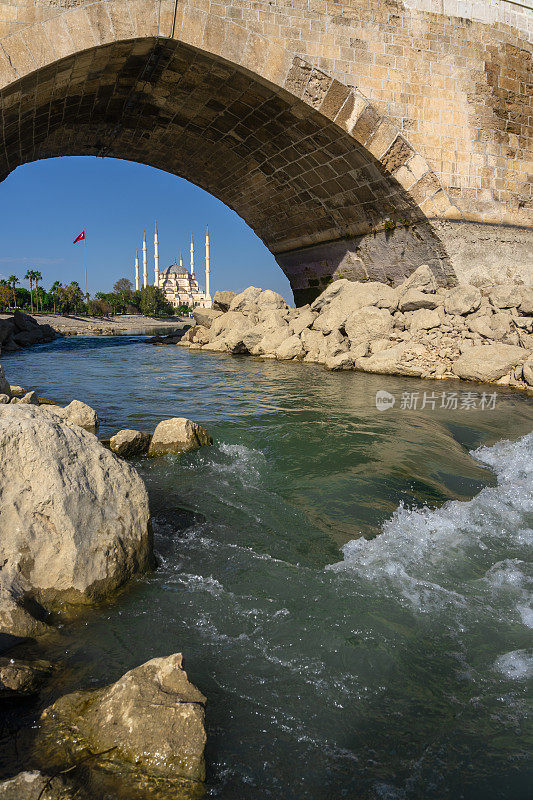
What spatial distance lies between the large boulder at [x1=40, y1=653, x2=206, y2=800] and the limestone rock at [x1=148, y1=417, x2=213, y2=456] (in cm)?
297

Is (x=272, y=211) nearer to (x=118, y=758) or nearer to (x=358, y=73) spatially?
(x=358, y=73)

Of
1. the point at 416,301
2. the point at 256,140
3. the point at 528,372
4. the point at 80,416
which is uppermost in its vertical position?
the point at 256,140

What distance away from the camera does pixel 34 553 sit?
2133 millimetres

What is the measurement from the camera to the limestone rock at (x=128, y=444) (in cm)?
434

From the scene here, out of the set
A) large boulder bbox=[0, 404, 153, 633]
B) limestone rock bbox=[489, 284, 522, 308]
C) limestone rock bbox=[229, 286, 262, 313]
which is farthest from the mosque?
large boulder bbox=[0, 404, 153, 633]

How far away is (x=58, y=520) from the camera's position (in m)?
2.19

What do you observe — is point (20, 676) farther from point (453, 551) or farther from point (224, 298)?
point (224, 298)

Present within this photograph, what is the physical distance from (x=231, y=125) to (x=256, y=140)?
615mm

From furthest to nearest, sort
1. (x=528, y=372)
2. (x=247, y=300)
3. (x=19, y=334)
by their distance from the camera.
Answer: (x=19, y=334) → (x=247, y=300) → (x=528, y=372)

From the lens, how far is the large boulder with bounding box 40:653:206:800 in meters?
1.42

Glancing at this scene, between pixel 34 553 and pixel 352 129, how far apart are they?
31.4 feet

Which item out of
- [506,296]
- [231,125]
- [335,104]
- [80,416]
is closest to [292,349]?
→ [506,296]

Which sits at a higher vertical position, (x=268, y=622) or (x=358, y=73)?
(x=358, y=73)

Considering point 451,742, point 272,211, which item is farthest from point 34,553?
point 272,211
